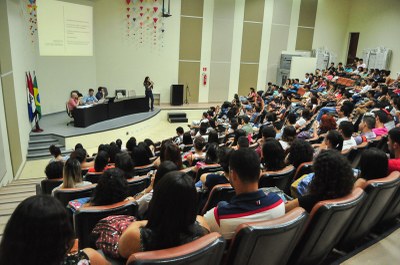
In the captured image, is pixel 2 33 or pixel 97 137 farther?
pixel 97 137

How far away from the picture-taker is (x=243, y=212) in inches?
62.9

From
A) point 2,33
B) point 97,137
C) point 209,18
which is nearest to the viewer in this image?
point 2,33

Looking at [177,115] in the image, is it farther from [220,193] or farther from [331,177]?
[331,177]

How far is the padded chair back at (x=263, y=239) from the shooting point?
1.35m

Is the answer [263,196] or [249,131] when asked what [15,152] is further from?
[263,196]

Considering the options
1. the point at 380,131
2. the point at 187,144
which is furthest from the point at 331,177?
the point at 187,144

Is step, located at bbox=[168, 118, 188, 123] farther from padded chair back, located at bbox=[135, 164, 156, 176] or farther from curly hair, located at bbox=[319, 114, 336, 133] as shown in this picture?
padded chair back, located at bbox=[135, 164, 156, 176]

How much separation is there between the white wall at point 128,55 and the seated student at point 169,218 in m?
11.4

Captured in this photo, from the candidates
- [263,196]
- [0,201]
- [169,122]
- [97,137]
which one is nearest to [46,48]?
[97,137]

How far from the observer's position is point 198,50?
13.3 meters

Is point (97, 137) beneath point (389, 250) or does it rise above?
beneath

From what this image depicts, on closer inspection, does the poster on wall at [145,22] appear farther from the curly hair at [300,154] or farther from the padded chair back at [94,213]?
the padded chair back at [94,213]

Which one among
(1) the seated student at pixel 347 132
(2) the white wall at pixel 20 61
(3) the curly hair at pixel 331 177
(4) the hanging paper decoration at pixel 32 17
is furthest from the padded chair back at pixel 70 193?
(4) the hanging paper decoration at pixel 32 17

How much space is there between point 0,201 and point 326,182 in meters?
4.29
